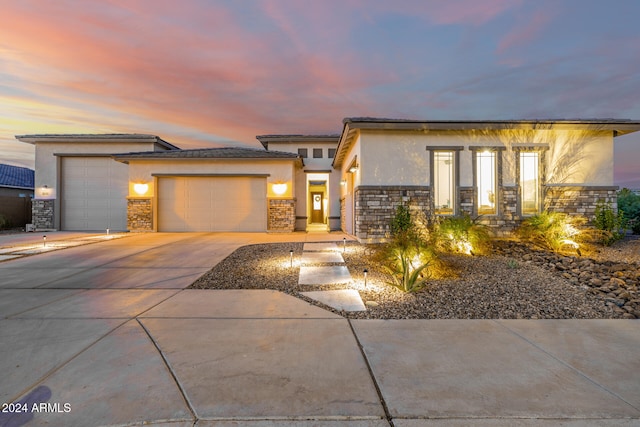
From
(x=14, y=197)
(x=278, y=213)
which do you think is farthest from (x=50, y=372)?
(x=14, y=197)

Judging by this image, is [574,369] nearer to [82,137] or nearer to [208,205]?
[208,205]

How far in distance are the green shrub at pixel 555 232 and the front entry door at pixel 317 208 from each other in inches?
565

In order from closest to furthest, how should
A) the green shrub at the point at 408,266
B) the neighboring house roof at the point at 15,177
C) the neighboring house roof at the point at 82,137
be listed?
the green shrub at the point at 408,266 → the neighboring house roof at the point at 82,137 → the neighboring house roof at the point at 15,177

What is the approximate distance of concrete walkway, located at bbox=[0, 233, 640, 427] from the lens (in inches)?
74.0

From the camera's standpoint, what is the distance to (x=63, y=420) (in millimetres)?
1812

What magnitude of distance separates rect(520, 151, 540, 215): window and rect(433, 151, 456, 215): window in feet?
7.89

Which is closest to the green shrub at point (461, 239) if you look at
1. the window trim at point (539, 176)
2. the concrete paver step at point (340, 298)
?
the window trim at point (539, 176)

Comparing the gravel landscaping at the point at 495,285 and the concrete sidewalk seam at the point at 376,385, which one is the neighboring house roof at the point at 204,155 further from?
the concrete sidewalk seam at the point at 376,385

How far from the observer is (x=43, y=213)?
14922mm

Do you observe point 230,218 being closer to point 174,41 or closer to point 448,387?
point 174,41

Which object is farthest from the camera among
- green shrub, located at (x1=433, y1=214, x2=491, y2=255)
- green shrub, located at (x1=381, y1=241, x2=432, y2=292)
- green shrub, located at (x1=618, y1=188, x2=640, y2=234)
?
green shrub, located at (x1=618, y1=188, x2=640, y2=234)

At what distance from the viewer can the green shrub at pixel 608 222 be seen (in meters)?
8.70

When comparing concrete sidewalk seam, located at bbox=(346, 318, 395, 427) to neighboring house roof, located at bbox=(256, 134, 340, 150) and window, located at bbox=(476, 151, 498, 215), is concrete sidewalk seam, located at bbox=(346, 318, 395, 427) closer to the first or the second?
window, located at bbox=(476, 151, 498, 215)

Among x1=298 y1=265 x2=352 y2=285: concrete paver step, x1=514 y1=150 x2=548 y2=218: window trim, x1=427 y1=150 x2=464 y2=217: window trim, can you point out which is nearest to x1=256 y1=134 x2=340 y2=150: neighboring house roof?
x1=427 y1=150 x2=464 y2=217: window trim
